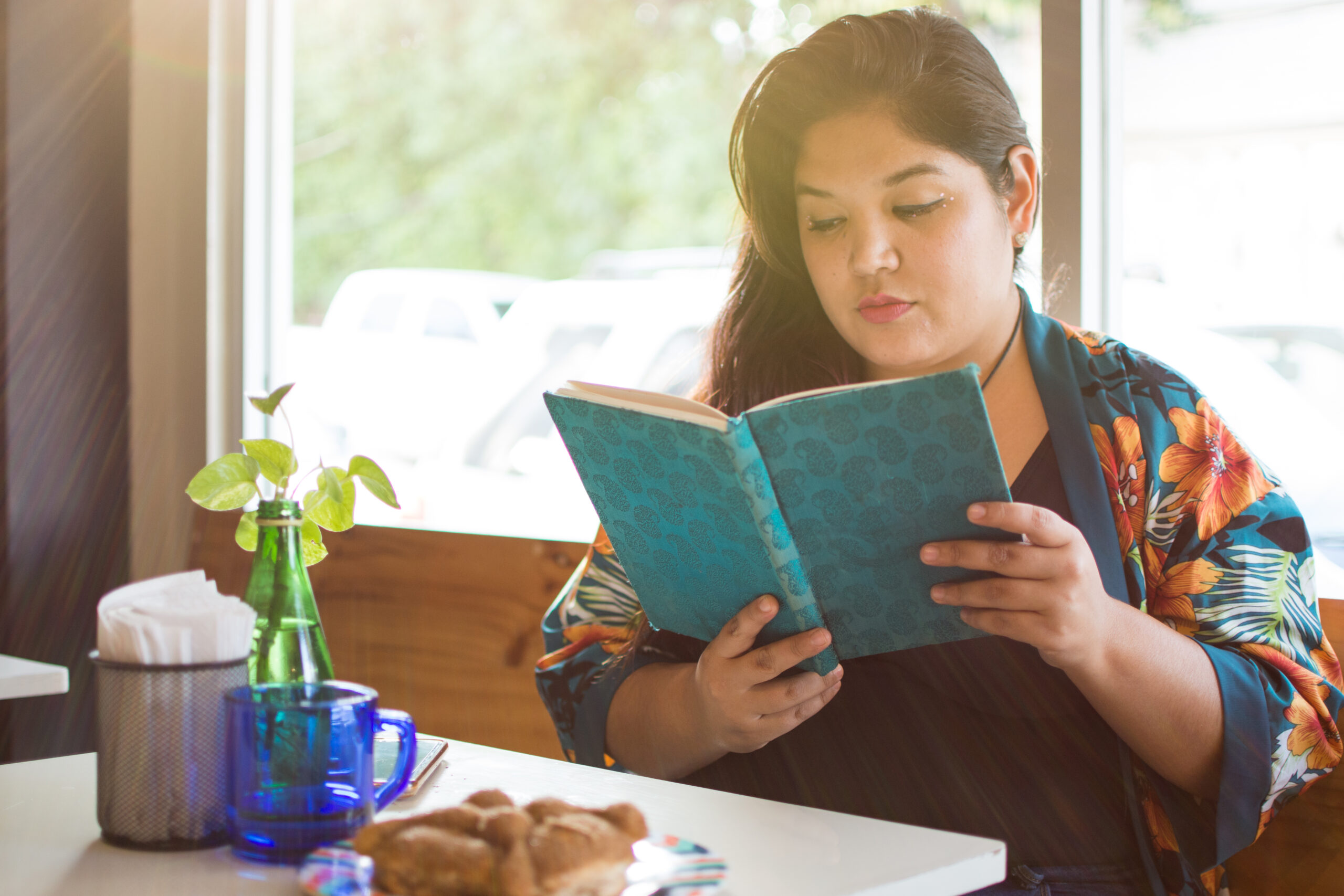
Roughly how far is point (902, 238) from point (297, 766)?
2.64ft

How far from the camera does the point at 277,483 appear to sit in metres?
0.79

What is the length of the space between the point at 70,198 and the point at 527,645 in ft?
4.93

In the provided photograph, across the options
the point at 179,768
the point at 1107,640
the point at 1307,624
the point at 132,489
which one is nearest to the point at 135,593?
the point at 179,768

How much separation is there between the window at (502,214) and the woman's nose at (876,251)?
225cm

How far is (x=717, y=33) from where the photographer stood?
6410 mm

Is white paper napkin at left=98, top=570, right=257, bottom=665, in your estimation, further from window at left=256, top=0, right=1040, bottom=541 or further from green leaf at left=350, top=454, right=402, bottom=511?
window at left=256, top=0, right=1040, bottom=541

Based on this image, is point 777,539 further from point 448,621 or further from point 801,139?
point 448,621

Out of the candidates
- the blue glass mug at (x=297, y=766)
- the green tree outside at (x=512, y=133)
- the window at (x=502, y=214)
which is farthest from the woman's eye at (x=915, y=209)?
the green tree outside at (x=512, y=133)

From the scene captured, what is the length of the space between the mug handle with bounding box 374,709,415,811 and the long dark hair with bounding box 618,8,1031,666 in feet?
1.44

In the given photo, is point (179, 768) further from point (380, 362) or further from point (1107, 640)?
point (380, 362)

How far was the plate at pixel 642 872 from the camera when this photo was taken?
1.97ft

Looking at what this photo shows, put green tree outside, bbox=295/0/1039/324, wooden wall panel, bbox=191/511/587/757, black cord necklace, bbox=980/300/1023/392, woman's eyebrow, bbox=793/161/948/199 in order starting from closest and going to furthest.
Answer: woman's eyebrow, bbox=793/161/948/199 < black cord necklace, bbox=980/300/1023/392 < wooden wall panel, bbox=191/511/587/757 < green tree outside, bbox=295/0/1039/324

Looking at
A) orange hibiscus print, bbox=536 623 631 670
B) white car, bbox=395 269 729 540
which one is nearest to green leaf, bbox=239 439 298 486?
orange hibiscus print, bbox=536 623 631 670

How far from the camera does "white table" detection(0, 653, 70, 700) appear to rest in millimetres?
1261
